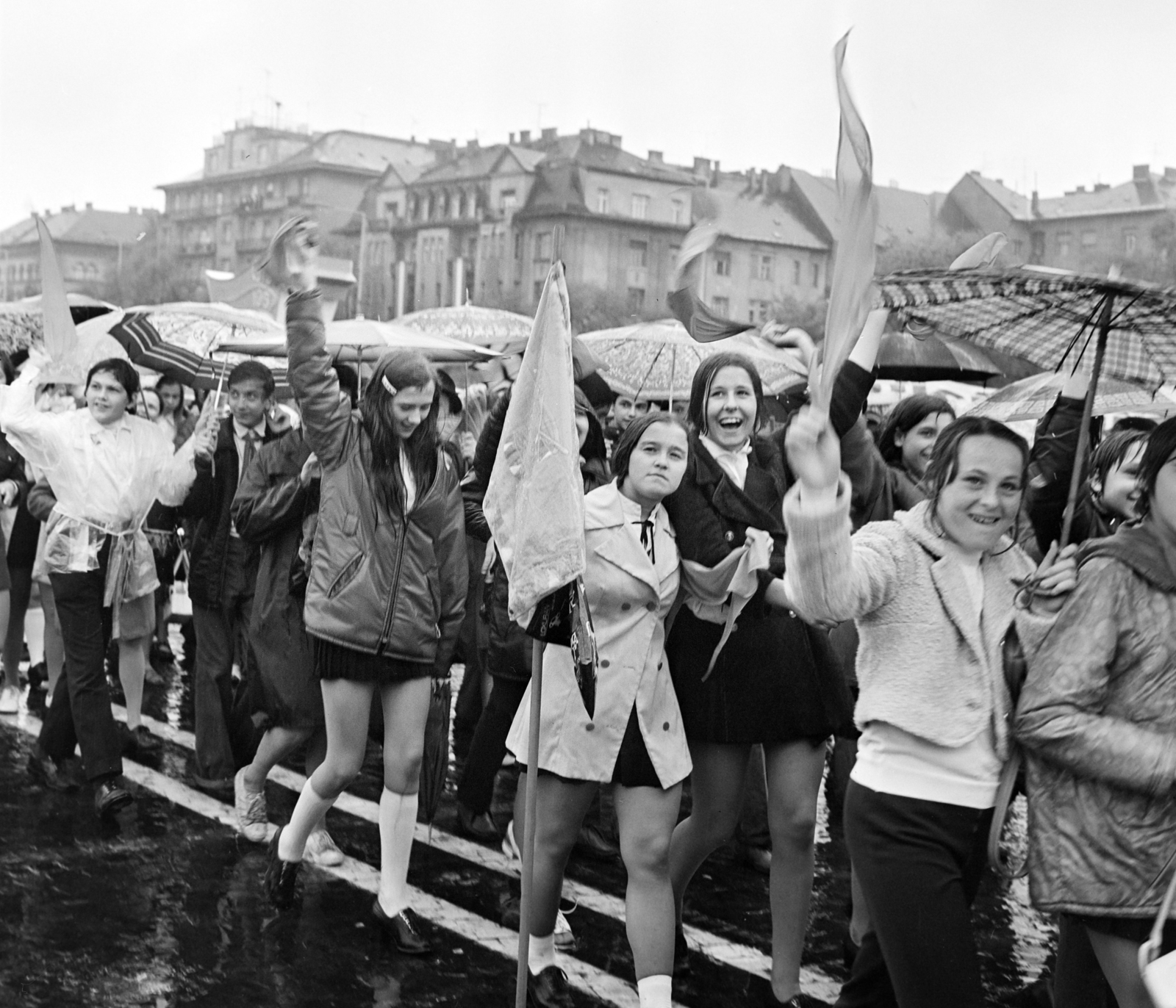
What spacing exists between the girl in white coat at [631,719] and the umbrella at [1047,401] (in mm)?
2857

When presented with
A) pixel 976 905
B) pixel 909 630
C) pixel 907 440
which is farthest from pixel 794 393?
pixel 909 630

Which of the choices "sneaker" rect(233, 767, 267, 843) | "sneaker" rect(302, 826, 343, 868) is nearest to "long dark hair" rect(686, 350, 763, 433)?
"sneaker" rect(302, 826, 343, 868)

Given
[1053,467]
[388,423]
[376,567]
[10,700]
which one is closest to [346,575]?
[376,567]

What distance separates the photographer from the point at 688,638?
5.04 metres

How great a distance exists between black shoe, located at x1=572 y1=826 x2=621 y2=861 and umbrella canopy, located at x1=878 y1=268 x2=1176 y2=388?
10.1 ft

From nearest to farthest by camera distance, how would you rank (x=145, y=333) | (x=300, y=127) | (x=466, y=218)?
1. (x=145, y=333)
2. (x=466, y=218)
3. (x=300, y=127)

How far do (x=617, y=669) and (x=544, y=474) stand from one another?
2.18 feet

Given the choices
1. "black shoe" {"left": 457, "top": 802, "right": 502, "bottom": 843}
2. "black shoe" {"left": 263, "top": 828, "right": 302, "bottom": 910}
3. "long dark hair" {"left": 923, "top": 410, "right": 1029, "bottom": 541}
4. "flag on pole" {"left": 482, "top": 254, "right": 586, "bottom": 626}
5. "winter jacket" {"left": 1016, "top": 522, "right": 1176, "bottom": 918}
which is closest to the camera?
"winter jacket" {"left": 1016, "top": 522, "right": 1176, "bottom": 918}

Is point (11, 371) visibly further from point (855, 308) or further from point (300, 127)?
point (300, 127)

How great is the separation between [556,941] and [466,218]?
9721cm

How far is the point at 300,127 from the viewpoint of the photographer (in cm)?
11788

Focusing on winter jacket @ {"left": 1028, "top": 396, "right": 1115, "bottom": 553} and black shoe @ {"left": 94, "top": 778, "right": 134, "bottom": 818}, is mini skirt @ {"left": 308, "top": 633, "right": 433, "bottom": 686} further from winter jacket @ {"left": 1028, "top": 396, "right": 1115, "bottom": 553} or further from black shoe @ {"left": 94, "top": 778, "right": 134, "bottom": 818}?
winter jacket @ {"left": 1028, "top": 396, "right": 1115, "bottom": 553}

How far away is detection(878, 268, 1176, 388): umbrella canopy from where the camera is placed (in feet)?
11.5

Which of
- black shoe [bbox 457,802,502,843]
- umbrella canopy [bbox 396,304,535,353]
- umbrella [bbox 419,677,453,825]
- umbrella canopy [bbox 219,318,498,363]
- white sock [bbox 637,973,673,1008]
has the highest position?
umbrella canopy [bbox 396,304,535,353]
